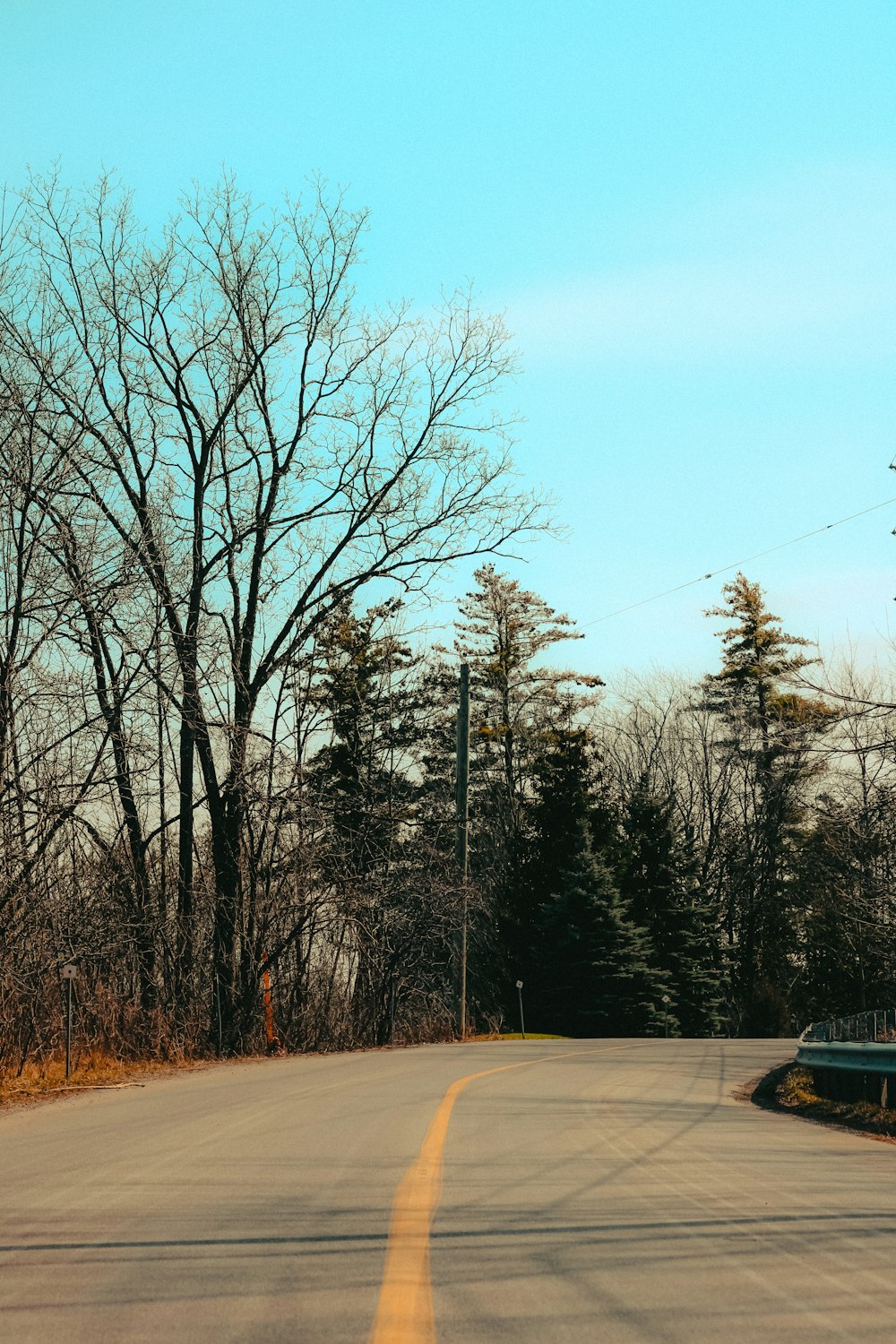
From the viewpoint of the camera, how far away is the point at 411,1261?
497 centimetres

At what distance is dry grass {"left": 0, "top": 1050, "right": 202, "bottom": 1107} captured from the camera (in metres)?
13.4

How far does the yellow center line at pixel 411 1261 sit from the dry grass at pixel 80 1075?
632cm

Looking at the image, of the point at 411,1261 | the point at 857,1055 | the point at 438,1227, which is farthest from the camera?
the point at 857,1055

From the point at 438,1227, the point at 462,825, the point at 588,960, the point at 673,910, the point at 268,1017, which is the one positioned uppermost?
the point at 462,825

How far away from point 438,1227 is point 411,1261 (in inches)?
29.3

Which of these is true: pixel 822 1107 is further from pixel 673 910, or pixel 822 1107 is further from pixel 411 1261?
pixel 673 910

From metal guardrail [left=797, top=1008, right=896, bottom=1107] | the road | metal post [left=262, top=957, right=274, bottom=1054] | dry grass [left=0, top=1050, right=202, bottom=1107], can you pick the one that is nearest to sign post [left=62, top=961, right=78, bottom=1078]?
dry grass [left=0, top=1050, right=202, bottom=1107]

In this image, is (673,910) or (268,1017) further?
(673,910)

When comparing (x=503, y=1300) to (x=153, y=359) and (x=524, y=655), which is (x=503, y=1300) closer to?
(x=153, y=359)

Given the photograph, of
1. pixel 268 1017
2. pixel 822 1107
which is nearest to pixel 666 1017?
pixel 268 1017

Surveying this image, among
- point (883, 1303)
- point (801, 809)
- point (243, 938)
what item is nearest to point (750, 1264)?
point (883, 1303)

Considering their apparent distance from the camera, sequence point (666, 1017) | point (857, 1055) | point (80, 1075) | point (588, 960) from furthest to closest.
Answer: point (666, 1017) < point (588, 960) < point (80, 1075) < point (857, 1055)

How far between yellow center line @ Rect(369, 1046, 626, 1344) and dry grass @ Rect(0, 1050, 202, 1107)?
6323 mm

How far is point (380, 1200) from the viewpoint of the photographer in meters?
6.38
